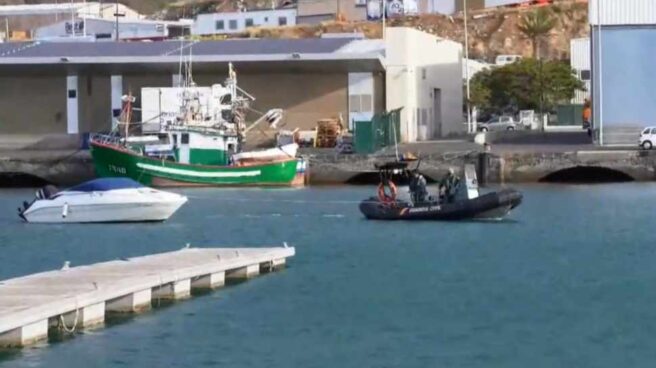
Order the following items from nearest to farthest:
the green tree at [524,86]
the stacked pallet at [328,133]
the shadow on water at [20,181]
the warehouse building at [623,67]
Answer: the shadow on water at [20,181]
the warehouse building at [623,67]
the stacked pallet at [328,133]
the green tree at [524,86]

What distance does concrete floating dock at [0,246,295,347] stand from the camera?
25250 millimetres

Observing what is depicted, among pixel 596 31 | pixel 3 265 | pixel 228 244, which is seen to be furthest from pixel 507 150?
pixel 3 265

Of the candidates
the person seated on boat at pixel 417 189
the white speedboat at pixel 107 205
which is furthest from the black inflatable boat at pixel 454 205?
the white speedboat at pixel 107 205

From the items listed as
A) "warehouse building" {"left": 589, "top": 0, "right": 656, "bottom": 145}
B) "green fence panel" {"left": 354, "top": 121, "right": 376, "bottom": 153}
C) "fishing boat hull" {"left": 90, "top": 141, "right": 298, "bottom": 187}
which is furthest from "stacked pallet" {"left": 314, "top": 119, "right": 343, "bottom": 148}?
"warehouse building" {"left": 589, "top": 0, "right": 656, "bottom": 145}

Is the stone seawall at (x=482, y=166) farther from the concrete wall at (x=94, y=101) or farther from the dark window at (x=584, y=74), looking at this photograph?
the dark window at (x=584, y=74)

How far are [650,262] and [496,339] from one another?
12.8m

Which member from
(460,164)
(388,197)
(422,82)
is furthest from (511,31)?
(388,197)

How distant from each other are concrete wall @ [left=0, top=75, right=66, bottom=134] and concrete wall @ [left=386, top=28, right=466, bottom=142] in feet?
50.2

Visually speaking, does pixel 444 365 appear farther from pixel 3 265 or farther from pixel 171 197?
pixel 171 197

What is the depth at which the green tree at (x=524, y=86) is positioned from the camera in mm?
119438

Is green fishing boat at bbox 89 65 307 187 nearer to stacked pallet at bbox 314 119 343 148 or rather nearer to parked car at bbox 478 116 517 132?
stacked pallet at bbox 314 119 343 148

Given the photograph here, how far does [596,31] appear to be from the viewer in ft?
247

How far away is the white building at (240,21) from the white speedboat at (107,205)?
100 m

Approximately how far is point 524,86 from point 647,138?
50685 millimetres
